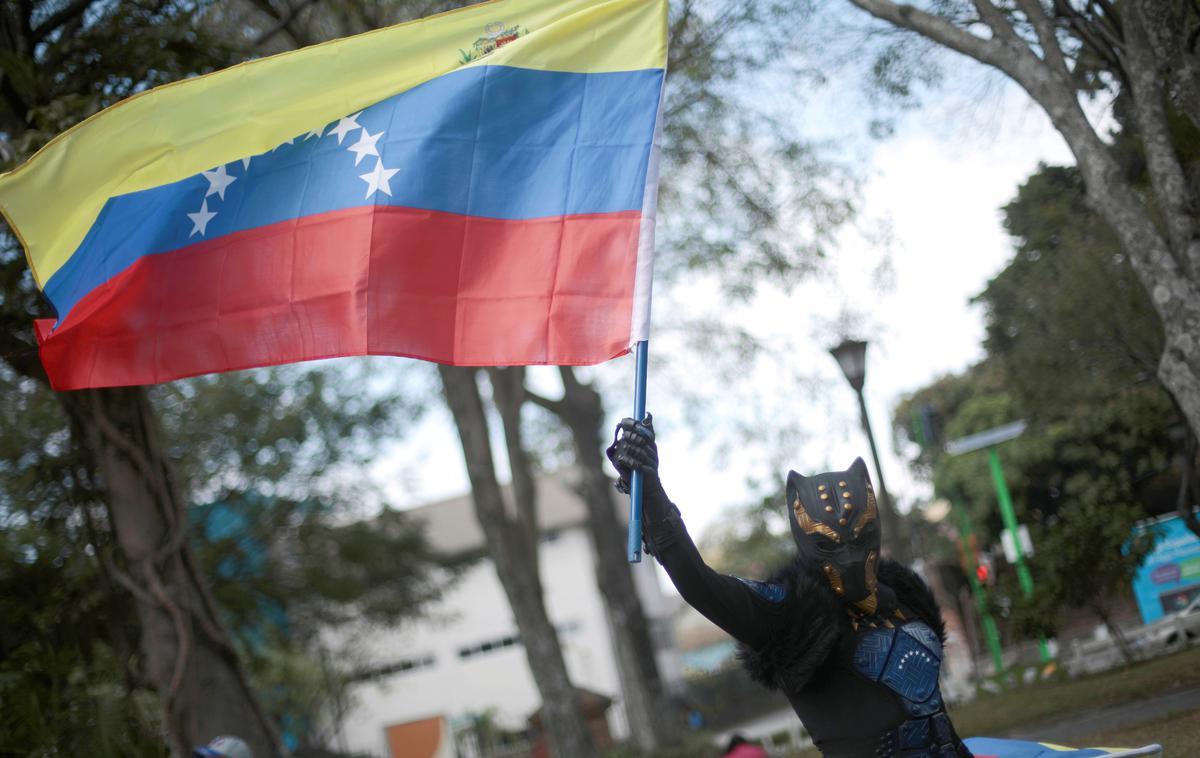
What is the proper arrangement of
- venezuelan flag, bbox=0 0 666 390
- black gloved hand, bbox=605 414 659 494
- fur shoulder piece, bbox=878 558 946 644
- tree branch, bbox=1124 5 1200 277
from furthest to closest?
tree branch, bbox=1124 5 1200 277 < venezuelan flag, bbox=0 0 666 390 < fur shoulder piece, bbox=878 558 946 644 < black gloved hand, bbox=605 414 659 494

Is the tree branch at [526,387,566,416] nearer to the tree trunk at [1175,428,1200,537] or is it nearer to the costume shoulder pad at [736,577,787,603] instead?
the tree trunk at [1175,428,1200,537]

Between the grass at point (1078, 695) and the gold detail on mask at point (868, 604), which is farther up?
the gold detail on mask at point (868, 604)

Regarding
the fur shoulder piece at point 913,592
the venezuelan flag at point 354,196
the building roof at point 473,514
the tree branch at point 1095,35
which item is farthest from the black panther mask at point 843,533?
the building roof at point 473,514

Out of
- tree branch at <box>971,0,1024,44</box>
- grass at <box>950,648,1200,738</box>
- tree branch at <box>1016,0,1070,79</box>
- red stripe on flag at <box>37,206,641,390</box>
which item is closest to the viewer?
red stripe on flag at <box>37,206,641,390</box>

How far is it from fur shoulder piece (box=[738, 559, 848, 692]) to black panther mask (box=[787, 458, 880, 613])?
0.07 metres

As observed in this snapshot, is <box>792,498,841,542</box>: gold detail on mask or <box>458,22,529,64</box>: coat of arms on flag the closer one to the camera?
<box>792,498,841,542</box>: gold detail on mask

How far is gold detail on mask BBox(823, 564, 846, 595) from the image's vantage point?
456 centimetres

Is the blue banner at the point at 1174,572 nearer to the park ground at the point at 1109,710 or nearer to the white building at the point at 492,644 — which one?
the park ground at the point at 1109,710

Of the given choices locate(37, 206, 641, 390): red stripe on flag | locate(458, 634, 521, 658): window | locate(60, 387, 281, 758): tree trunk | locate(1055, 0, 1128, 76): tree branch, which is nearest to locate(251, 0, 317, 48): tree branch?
locate(60, 387, 281, 758): tree trunk

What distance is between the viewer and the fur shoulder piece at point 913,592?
491 cm

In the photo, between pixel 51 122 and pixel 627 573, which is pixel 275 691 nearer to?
pixel 627 573

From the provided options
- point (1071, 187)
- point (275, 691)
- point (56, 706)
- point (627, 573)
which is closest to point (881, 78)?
point (1071, 187)

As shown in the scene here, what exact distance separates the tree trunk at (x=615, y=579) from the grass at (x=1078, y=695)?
17.2 feet

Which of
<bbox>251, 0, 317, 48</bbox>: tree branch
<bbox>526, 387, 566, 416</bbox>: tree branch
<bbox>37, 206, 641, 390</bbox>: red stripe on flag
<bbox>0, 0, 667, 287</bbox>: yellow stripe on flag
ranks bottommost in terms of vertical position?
<bbox>37, 206, 641, 390</bbox>: red stripe on flag
